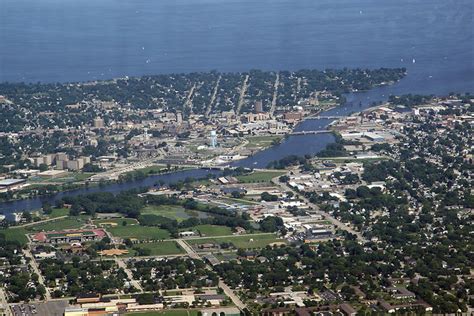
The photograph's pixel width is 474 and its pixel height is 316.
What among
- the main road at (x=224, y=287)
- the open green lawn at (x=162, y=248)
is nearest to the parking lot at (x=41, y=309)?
the main road at (x=224, y=287)

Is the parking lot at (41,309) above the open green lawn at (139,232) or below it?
below

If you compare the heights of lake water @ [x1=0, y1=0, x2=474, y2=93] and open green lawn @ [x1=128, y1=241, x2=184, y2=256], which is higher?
lake water @ [x1=0, y1=0, x2=474, y2=93]

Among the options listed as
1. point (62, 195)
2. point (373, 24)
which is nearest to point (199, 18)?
point (373, 24)

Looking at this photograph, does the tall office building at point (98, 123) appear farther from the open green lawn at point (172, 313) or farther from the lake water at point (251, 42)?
the open green lawn at point (172, 313)

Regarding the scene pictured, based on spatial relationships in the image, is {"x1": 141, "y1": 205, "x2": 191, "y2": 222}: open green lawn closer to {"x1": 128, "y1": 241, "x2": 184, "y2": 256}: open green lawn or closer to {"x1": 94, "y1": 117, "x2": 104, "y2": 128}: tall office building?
{"x1": 128, "y1": 241, "x2": 184, "y2": 256}: open green lawn

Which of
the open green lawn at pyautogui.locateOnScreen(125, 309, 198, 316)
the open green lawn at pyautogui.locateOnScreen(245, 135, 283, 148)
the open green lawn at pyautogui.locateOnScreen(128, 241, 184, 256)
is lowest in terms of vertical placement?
the open green lawn at pyautogui.locateOnScreen(125, 309, 198, 316)

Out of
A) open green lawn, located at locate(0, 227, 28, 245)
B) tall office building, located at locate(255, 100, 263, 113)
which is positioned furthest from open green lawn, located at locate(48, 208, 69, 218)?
tall office building, located at locate(255, 100, 263, 113)

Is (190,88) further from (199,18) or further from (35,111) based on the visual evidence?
(199,18)
